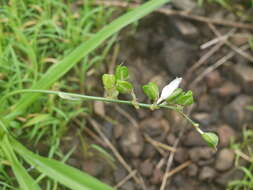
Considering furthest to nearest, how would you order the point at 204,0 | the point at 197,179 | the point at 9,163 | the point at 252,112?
the point at 204,0 < the point at 252,112 < the point at 197,179 < the point at 9,163

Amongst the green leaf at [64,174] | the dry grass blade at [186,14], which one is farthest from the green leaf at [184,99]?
the dry grass blade at [186,14]

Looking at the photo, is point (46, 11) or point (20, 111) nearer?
point (20, 111)

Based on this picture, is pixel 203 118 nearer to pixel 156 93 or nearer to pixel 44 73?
pixel 44 73

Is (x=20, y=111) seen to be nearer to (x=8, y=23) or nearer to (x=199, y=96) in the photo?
(x=8, y=23)

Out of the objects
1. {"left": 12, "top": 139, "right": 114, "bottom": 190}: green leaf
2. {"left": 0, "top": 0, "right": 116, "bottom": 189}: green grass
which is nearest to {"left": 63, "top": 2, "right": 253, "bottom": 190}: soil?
{"left": 0, "top": 0, "right": 116, "bottom": 189}: green grass

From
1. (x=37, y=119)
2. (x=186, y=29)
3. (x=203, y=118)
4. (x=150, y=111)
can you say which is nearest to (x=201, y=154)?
(x=203, y=118)

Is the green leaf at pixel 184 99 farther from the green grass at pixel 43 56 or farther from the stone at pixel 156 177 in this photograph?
the stone at pixel 156 177

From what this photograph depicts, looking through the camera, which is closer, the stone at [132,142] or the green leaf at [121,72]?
the green leaf at [121,72]

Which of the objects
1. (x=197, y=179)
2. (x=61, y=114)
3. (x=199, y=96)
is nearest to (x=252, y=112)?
(x=199, y=96)
